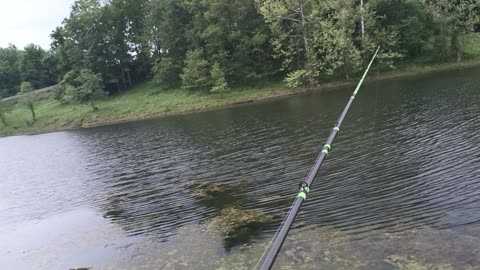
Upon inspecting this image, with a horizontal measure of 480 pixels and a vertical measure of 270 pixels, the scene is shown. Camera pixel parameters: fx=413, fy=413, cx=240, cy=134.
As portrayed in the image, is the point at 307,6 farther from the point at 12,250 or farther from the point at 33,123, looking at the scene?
the point at 12,250

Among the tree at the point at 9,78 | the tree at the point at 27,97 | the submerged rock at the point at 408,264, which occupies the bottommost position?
the submerged rock at the point at 408,264

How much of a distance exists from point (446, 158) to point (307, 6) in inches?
1886

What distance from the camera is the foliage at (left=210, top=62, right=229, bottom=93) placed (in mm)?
62231

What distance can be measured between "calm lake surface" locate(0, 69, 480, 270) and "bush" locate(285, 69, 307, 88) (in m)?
20.0

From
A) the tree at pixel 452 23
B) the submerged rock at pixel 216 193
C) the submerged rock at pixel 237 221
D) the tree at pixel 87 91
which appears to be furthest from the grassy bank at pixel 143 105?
the submerged rock at pixel 237 221

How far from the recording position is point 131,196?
22391mm

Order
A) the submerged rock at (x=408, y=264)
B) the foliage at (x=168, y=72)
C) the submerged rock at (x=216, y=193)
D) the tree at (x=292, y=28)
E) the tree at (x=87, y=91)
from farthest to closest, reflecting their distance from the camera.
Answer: the foliage at (x=168, y=72), the tree at (x=87, y=91), the tree at (x=292, y=28), the submerged rock at (x=216, y=193), the submerged rock at (x=408, y=264)

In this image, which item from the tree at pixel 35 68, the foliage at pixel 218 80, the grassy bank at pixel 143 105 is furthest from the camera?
the tree at pixel 35 68

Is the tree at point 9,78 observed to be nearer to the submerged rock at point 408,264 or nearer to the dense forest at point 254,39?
the dense forest at point 254,39

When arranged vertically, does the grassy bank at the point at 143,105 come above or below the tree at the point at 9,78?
below

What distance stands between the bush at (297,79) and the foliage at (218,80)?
9.54 meters

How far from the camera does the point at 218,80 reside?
6300cm

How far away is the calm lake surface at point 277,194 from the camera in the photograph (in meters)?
12.4

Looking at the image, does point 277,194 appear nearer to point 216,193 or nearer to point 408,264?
point 216,193
